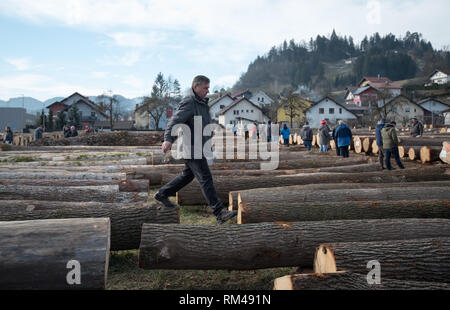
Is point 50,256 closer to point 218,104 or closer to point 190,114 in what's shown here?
point 190,114

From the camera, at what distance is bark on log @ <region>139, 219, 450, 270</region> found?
3434mm

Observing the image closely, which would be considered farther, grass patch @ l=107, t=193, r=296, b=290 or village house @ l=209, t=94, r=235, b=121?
village house @ l=209, t=94, r=235, b=121

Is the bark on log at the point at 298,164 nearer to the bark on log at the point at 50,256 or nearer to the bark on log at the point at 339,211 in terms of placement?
the bark on log at the point at 339,211

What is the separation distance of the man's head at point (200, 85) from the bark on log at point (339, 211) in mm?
1724

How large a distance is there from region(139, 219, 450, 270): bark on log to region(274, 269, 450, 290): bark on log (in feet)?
2.74

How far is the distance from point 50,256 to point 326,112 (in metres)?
64.5

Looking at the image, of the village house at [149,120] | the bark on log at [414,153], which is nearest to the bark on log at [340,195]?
the bark on log at [414,153]

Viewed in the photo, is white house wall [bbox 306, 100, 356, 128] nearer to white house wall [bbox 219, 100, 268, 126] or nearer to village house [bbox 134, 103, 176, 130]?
white house wall [bbox 219, 100, 268, 126]

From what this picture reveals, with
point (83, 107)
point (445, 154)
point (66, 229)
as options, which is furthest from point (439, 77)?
point (66, 229)

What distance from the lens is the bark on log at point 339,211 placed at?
4453 mm

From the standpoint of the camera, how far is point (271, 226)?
3.67m

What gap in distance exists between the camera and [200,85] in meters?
4.82

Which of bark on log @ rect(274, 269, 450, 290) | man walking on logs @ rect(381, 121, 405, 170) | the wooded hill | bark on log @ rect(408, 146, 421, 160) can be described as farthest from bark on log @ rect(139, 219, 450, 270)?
the wooded hill
